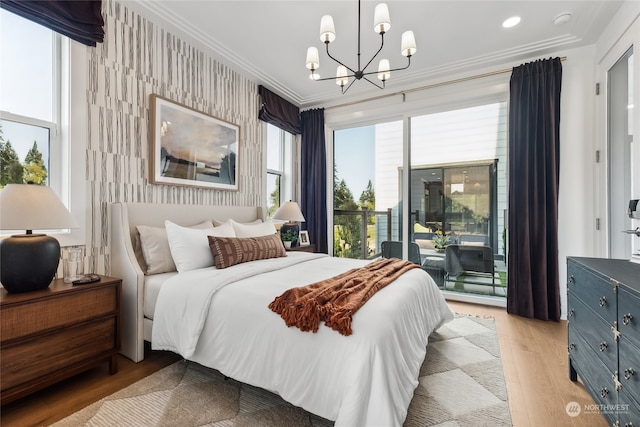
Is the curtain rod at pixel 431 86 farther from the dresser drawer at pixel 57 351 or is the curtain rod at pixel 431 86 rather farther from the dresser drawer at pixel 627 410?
the dresser drawer at pixel 57 351

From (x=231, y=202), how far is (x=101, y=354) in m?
1.97

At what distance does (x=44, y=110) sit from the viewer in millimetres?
2117

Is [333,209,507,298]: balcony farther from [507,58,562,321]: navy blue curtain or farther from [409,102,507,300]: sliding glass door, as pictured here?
[507,58,562,321]: navy blue curtain

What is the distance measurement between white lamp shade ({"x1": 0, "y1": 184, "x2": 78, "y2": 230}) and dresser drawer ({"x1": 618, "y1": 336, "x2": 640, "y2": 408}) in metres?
2.85

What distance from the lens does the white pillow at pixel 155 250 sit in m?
2.34

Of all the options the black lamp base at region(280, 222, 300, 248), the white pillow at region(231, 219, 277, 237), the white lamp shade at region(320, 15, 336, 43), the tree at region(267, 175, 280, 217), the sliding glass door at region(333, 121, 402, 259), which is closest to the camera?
the white lamp shade at region(320, 15, 336, 43)

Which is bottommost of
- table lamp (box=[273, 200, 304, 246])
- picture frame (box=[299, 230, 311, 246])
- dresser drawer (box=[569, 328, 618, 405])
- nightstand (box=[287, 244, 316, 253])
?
dresser drawer (box=[569, 328, 618, 405])

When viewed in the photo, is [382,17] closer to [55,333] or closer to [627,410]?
[627,410]

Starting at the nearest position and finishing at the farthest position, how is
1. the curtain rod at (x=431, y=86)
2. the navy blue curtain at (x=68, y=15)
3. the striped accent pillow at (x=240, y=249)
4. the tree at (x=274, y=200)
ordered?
the navy blue curtain at (x=68, y=15)
the striped accent pillow at (x=240, y=249)
the curtain rod at (x=431, y=86)
the tree at (x=274, y=200)

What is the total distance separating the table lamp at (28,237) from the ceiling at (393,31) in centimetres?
180

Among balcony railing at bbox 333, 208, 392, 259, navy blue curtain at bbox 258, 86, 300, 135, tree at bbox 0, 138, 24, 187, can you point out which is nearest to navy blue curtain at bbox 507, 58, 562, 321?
balcony railing at bbox 333, 208, 392, 259

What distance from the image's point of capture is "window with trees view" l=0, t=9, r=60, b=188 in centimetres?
193

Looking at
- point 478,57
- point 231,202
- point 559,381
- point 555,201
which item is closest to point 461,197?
point 555,201

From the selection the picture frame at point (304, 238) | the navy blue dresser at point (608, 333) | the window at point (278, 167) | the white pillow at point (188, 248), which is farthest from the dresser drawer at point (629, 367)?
the window at point (278, 167)
